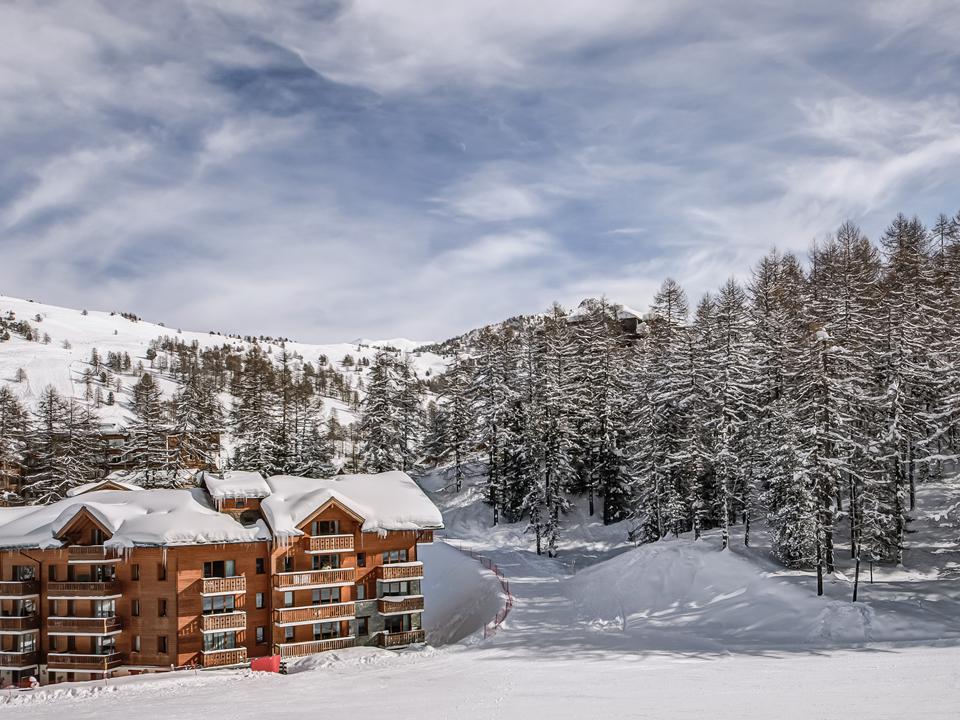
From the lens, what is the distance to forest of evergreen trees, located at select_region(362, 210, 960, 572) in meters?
41.4

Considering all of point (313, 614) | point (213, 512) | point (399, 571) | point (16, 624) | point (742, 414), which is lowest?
point (313, 614)

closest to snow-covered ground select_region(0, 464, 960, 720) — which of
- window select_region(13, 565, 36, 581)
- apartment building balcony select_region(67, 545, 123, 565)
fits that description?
apartment building balcony select_region(67, 545, 123, 565)

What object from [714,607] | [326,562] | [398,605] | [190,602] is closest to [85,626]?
[190,602]

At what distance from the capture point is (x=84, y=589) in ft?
119

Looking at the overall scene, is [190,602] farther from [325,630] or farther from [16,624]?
[16,624]

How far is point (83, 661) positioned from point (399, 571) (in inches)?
667

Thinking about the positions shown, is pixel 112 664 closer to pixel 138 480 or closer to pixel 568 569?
pixel 138 480

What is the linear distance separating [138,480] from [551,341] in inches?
1599

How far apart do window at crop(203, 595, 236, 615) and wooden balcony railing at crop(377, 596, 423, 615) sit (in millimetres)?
8356

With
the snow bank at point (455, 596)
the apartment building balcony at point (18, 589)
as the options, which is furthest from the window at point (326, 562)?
the apartment building balcony at point (18, 589)

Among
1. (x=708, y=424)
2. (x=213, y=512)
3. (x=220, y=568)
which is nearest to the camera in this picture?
(x=220, y=568)

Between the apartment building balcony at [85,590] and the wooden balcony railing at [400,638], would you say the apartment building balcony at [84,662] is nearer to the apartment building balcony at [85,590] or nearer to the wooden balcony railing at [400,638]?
the apartment building balcony at [85,590]

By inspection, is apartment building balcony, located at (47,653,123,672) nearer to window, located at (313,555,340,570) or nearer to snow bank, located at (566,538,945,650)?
window, located at (313,555,340,570)

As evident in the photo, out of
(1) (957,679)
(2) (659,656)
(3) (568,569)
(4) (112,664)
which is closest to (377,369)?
(3) (568,569)
